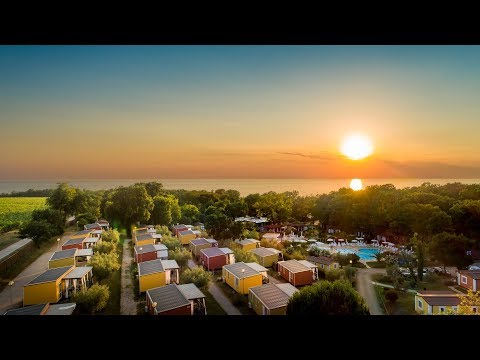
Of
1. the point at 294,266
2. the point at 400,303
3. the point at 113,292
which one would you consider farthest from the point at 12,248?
the point at 400,303

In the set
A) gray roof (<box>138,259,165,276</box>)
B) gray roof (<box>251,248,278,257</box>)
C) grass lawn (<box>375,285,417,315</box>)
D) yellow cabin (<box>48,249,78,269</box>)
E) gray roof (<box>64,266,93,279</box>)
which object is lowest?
grass lawn (<box>375,285,417,315</box>)

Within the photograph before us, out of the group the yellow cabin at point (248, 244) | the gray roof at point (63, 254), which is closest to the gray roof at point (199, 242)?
the yellow cabin at point (248, 244)

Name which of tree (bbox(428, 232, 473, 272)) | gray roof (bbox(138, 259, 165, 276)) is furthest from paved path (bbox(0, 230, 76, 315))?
tree (bbox(428, 232, 473, 272))

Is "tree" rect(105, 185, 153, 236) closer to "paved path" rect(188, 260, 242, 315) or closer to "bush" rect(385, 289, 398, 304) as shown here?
"paved path" rect(188, 260, 242, 315)

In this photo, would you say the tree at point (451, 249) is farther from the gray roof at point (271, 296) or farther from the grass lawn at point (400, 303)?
the gray roof at point (271, 296)
